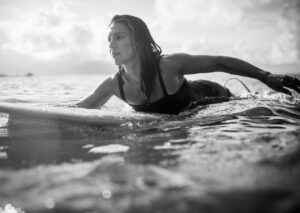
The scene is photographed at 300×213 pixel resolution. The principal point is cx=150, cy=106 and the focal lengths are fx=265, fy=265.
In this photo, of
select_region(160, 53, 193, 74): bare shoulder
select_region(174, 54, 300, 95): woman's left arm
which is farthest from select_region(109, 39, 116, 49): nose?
select_region(174, 54, 300, 95): woman's left arm

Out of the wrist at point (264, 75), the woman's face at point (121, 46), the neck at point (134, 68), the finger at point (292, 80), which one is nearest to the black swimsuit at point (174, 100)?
the neck at point (134, 68)

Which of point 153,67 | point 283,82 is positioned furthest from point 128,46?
point 283,82

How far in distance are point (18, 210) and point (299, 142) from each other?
5.20ft

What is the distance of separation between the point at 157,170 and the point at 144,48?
98.8 inches

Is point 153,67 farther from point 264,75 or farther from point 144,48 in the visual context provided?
point 264,75

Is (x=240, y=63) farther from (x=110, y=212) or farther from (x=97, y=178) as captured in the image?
(x=110, y=212)

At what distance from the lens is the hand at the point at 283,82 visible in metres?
2.84

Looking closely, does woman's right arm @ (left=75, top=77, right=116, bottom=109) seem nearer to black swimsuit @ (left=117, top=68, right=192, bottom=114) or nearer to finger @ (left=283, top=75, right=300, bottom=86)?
black swimsuit @ (left=117, top=68, right=192, bottom=114)

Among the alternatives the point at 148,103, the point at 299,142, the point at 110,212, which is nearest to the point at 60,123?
the point at 148,103

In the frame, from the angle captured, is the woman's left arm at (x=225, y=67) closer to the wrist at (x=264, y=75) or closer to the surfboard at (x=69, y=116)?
the wrist at (x=264, y=75)

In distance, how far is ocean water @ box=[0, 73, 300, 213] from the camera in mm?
1042

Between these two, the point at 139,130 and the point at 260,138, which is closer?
the point at 260,138

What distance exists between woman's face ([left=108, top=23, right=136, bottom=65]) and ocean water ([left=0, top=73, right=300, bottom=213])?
1470mm

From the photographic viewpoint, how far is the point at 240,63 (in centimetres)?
331
